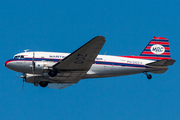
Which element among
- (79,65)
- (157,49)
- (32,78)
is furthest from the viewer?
(157,49)

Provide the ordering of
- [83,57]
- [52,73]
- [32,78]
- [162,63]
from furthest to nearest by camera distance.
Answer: [162,63]
[32,78]
[52,73]
[83,57]

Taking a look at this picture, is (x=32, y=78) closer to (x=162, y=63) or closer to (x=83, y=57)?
(x=83, y=57)

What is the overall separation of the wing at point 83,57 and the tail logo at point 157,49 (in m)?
7.94

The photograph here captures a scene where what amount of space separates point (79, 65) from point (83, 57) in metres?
1.12

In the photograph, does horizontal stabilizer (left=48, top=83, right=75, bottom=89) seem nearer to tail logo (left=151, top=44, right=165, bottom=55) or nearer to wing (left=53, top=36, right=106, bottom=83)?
wing (left=53, top=36, right=106, bottom=83)

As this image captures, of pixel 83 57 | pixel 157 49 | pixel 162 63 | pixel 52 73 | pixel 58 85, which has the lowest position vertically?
pixel 52 73

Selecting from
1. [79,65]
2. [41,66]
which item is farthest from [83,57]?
[41,66]

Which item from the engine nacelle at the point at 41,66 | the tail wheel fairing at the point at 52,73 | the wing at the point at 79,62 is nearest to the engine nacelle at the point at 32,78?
the engine nacelle at the point at 41,66

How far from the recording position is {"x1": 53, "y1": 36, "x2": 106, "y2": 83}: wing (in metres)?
18.8

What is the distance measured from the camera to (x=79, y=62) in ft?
67.0

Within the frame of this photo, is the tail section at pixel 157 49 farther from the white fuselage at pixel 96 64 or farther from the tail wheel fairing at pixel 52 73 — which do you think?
the tail wheel fairing at pixel 52 73

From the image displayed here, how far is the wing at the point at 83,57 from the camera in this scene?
61.1 ft

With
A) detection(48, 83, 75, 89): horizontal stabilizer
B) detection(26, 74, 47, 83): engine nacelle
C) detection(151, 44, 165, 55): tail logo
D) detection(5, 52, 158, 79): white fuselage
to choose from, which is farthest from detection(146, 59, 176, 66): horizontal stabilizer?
detection(26, 74, 47, 83): engine nacelle

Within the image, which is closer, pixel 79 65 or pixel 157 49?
pixel 79 65
